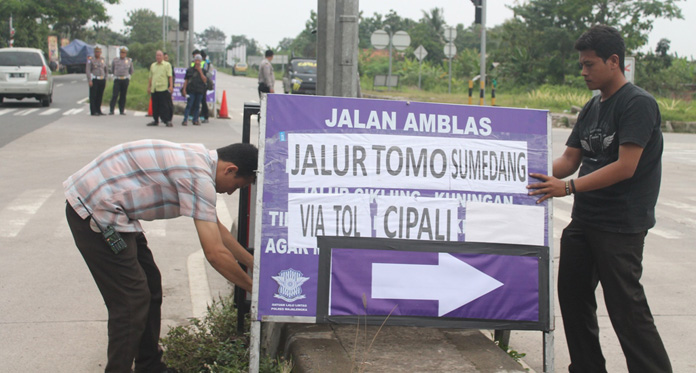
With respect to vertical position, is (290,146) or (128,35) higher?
(128,35)

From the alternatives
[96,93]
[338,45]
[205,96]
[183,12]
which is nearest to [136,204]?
[338,45]

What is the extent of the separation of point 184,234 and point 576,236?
16.5 ft

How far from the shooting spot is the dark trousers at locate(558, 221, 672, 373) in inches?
147

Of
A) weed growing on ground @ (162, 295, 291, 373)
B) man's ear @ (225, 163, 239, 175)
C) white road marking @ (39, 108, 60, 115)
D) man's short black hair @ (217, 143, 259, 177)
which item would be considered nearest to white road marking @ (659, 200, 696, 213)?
weed growing on ground @ (162, 295, 291, 373)

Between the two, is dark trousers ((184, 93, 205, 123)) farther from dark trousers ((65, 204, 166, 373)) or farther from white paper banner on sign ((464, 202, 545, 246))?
white paper banner on sign ((464, 202, 545, 246))

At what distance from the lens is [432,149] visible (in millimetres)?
4004

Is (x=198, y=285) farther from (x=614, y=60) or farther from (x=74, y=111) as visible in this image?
(x=74, y=111)

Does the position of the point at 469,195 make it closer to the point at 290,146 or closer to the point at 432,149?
the point at 432,149

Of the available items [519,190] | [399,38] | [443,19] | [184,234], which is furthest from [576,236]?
[443,19]

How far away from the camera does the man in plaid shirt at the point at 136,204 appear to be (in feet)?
11.7

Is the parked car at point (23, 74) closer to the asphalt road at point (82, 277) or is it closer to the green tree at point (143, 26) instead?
the asphalt road at point (82, 277)

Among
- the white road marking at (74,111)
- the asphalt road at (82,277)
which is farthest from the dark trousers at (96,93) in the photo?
the asphalt road at (82,277)

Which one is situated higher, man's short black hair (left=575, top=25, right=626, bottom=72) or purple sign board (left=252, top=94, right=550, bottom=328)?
man's short black hair (left=575, top=25, right=626, bottom=72)

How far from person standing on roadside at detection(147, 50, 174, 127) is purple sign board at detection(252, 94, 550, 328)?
15.3m
